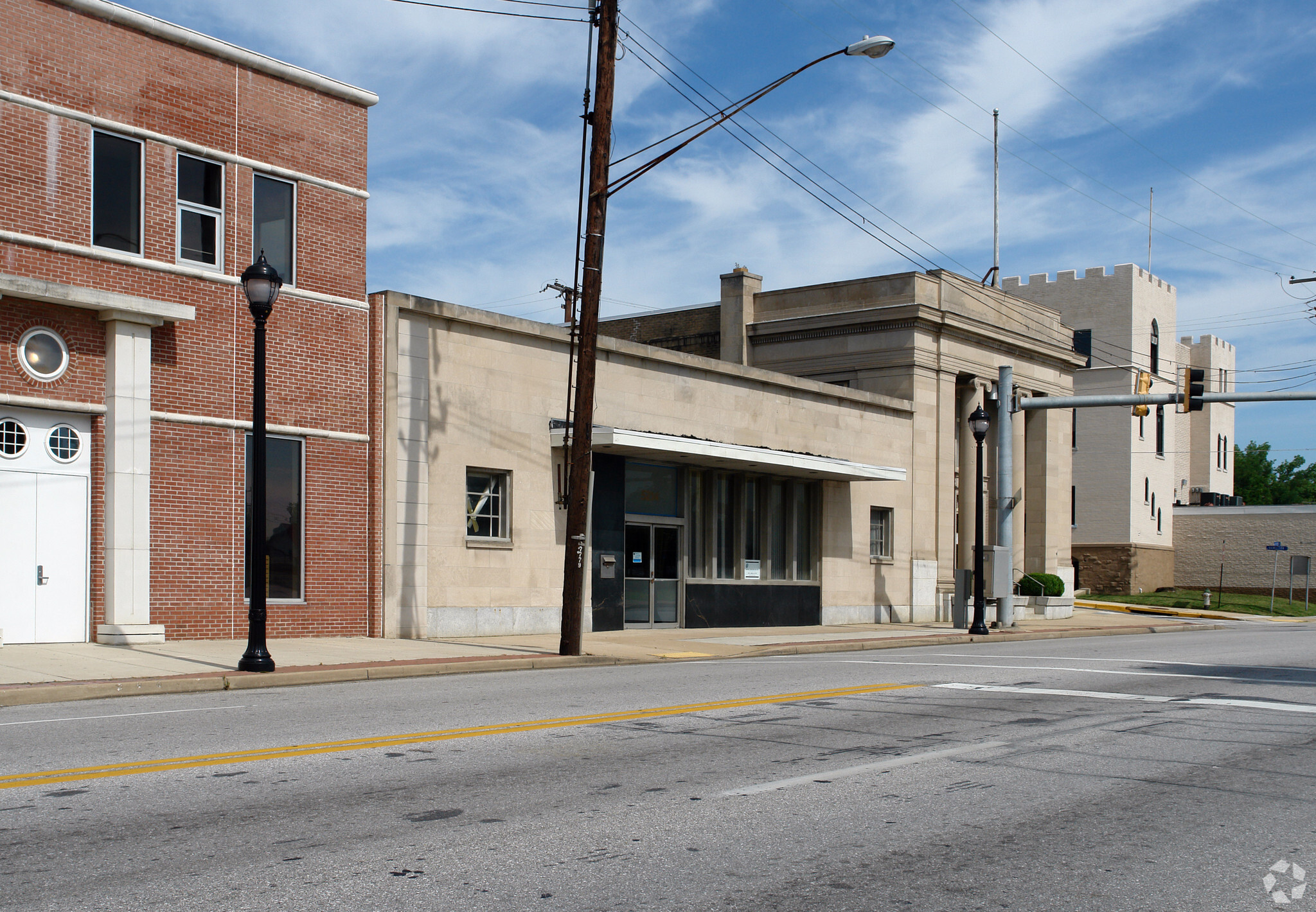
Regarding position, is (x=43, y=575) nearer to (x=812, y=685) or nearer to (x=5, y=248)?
(x=5, y=248)

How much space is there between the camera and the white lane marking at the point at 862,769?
755cm

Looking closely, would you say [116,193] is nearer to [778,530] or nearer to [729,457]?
[729,457]

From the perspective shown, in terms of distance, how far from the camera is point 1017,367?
1531 inches

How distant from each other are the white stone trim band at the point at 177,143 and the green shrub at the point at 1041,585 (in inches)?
1039

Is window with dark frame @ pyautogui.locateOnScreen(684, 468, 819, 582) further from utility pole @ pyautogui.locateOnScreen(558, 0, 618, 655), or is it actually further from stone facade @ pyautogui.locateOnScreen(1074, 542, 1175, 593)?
stone facade @ pyautogui.locateOnScreen(1074, 542, 1175, 593)

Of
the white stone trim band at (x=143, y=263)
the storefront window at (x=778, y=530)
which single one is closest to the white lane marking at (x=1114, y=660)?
the storefront window at (x=778, y=530)

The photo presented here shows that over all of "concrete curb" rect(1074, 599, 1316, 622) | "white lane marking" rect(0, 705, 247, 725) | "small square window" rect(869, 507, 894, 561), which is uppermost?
"small square window" rect(869, 507, 894, 561)

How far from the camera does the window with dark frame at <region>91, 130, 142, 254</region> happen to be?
17.2 metres

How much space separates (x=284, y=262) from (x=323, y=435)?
2.79 metres

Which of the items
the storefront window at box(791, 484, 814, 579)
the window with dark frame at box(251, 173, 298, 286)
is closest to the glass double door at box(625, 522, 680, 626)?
the storefront window at box(791, 484, 814, 579)

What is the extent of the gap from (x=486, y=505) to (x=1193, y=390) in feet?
53.2

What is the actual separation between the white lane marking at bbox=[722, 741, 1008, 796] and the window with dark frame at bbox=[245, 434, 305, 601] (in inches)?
495

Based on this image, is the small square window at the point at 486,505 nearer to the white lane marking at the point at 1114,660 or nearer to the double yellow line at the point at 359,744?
the white lane marking at the point at 1114,660

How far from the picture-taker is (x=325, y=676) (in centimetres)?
1421
